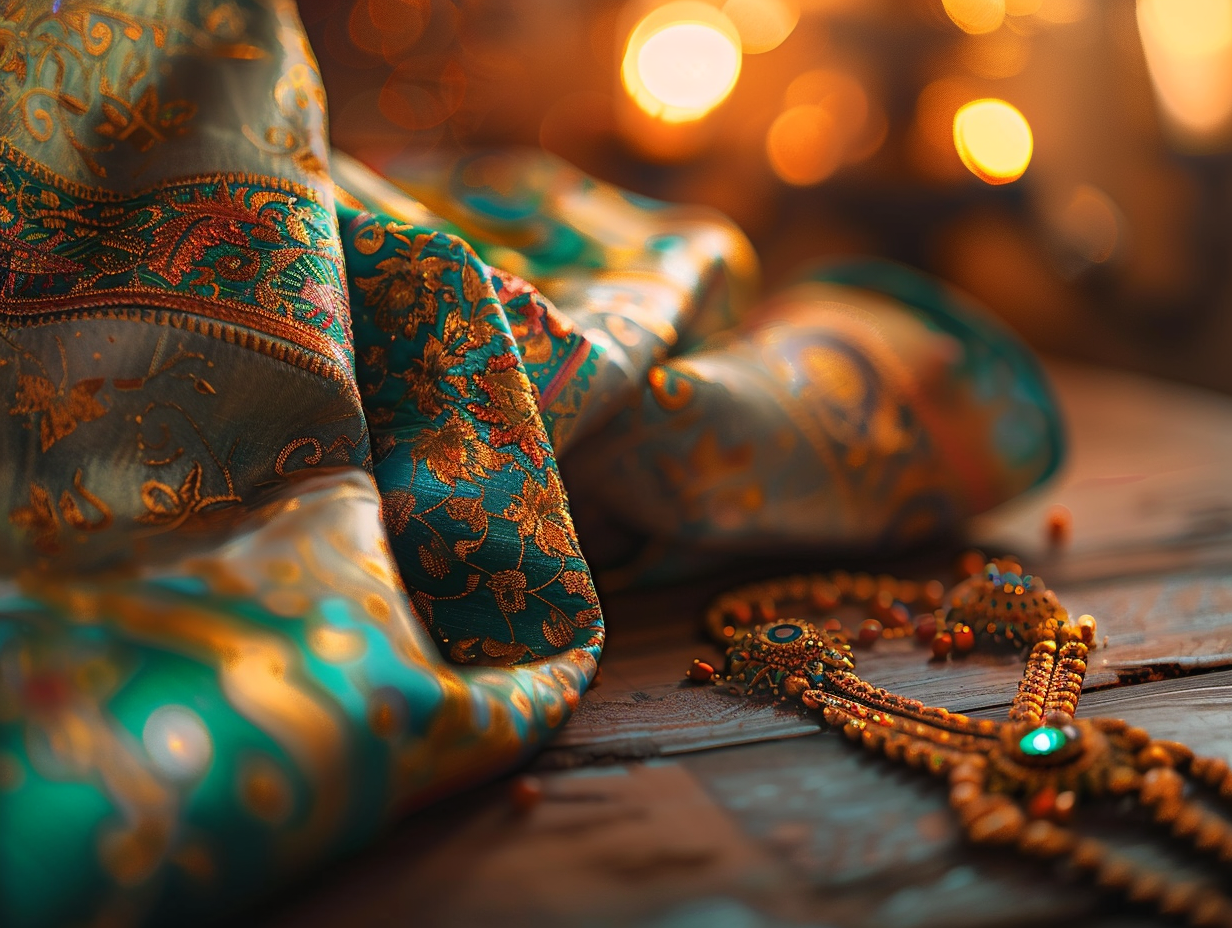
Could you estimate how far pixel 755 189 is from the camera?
253 cm

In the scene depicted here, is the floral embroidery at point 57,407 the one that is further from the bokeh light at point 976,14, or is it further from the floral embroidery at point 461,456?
the bokeh light at point 976,14

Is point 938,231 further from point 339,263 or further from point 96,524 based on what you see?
point 96,524

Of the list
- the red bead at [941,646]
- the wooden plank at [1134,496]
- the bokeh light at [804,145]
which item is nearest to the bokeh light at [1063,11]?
the bokeh light at [804,145]

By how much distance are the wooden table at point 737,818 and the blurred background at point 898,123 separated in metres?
1.47

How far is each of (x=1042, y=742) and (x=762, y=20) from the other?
2333 mm

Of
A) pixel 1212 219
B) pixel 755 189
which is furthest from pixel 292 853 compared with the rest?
pixel 755 189

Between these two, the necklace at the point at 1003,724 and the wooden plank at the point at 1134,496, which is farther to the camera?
the wooden plank at the point at 1134,496

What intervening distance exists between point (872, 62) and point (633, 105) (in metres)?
0.62

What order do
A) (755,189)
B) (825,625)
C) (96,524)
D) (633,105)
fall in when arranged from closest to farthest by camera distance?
1. (96,524)
2. (825,625)
3. (633,105)
4. (755,189)

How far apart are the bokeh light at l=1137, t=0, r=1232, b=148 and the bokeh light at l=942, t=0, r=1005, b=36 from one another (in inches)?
14.1

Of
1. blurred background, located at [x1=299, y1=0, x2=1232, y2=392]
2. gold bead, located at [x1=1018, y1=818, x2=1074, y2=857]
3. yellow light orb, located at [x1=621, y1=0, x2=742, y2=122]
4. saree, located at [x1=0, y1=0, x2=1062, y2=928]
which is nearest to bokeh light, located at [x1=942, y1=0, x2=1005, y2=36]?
blurred background, located at [x1=299, y1=0, x2=1232, y2=392]

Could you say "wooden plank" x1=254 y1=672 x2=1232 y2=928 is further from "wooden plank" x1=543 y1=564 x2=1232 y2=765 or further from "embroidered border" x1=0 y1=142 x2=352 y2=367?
"embroidered border" x1=0 y1=142 x2=352 y2=367

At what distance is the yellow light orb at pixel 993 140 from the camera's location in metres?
2.30

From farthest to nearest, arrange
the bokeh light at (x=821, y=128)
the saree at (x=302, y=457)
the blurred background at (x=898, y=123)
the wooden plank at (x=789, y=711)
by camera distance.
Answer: the bokeh light at (x=821, y=128), the blurred background at (x=898, y=123), the wooden plank at (x=789, y=711), the saree at (x=302, y=457)
